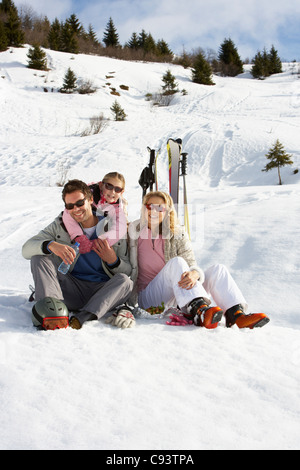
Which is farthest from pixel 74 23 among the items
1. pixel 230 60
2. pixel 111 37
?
pixel 230 60

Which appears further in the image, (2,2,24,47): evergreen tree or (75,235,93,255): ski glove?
(2,2,24,47): evergreen tree

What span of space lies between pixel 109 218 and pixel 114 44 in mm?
40636

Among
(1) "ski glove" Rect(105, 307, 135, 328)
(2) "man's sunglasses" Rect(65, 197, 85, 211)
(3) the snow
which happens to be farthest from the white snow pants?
(2) "man's sunglasses" Rect(65, 197, 85, 211)

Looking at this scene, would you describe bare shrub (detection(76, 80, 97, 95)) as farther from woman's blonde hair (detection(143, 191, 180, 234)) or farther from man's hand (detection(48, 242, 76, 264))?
man's hand (detection(48, 242, 76, 264))

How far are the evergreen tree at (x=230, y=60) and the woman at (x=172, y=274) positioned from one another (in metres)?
33.3

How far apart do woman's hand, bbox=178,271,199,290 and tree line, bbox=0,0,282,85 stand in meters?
25.1

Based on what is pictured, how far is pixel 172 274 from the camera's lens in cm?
244

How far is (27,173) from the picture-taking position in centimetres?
968

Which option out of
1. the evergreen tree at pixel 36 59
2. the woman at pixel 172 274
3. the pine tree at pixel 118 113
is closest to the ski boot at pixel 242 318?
the woman at pixel 172 274

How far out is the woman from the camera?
232 centimetres

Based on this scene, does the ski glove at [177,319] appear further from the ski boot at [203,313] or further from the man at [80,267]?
the man at [80,267]

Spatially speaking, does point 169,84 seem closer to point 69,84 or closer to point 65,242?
point 69,84
